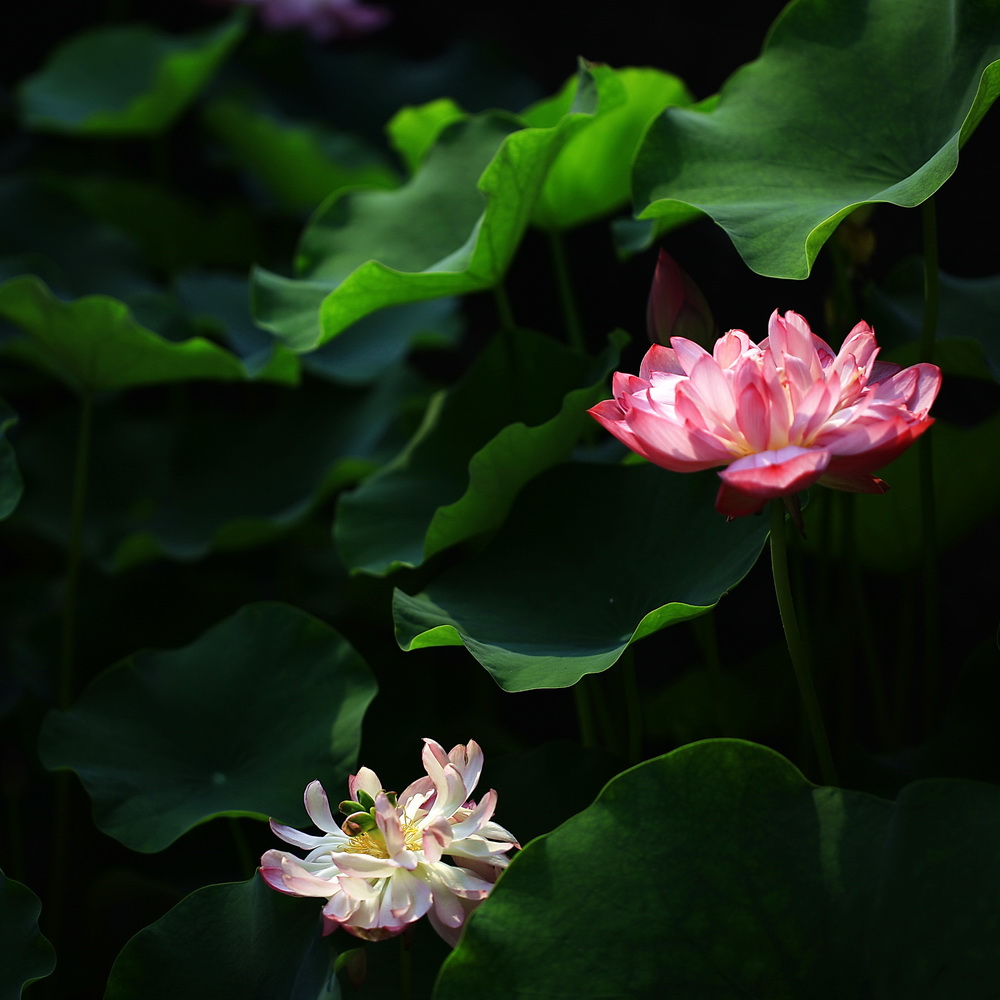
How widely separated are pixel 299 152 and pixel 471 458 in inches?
34.9

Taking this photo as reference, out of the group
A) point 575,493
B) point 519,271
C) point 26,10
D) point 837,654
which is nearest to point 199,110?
point 26,10

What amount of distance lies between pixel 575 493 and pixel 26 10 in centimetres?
189

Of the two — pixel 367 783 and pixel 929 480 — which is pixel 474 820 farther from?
pixel 929 480

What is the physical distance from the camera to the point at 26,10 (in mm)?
2059

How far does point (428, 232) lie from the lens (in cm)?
104

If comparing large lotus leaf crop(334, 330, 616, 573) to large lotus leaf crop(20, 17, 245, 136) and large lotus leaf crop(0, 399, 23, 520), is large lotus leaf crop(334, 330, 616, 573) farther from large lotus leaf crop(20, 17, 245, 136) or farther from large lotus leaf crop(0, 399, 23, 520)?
large lotus leaf crop(20, 17, 245, 136)

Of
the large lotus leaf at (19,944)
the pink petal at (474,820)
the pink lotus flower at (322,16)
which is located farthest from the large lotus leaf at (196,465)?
the pink lotus flower at (322,16)

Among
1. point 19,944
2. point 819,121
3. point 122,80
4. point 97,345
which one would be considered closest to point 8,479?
point 97,345

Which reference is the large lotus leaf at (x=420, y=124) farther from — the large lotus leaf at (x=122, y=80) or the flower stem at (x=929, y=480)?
the flower stem at (x=929, y=480)

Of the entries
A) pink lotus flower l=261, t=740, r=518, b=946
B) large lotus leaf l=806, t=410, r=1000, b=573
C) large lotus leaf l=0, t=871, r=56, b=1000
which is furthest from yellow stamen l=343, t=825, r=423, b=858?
large lotus leaf l=806, t=410, r=1000, b=573

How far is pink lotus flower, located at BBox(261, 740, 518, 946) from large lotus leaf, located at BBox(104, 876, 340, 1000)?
0.28ft

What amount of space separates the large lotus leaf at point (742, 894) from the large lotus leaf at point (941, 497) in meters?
0.37

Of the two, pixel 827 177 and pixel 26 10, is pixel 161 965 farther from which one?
pixel 26 10

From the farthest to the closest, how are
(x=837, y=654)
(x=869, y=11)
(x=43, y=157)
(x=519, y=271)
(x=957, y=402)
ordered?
(x=43, y=157), (x=519, y=271), (x=957, y=402), (x=837, y=654), (x=869, y=11)
